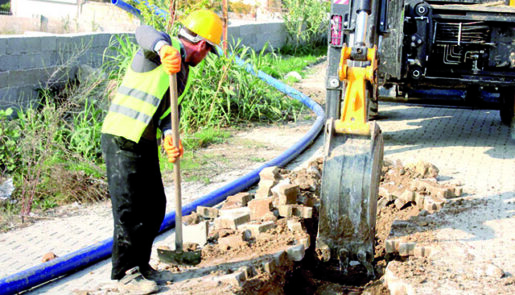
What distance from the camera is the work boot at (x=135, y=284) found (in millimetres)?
4004

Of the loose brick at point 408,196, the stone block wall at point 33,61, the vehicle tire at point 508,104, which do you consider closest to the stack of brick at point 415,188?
the loose brick at point 408,196

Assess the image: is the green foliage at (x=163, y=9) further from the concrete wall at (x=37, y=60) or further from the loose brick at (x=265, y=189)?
the loose brick at (x=265, y=189)

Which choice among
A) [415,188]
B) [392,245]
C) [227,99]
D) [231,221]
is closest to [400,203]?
[415,188]

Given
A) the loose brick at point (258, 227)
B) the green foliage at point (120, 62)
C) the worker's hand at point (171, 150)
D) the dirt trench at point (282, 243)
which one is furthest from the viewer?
the green foliage at point (120, 62)

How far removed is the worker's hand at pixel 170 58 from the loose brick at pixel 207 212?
1.82 meters

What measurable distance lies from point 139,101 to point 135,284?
115cm

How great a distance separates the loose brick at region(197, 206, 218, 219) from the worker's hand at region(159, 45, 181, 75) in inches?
71.7

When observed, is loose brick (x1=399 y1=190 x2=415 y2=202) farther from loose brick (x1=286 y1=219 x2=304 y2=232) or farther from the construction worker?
the construction worker

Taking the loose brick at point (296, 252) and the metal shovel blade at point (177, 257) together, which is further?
the loose brick at point (296, 252)

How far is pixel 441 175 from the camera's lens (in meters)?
6.80

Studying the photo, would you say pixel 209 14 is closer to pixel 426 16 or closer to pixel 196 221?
pixel 196 221

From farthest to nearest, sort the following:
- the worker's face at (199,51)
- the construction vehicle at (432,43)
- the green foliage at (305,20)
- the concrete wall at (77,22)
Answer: the green foliage at (305,20)
the concrete wall at (77,22)
the construction vehicle at (432,43)
the worker's face at (199,51)

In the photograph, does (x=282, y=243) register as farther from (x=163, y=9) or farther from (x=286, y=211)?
(x=163, y=9)

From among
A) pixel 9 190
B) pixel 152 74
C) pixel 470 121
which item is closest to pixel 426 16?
pixel 470 121
